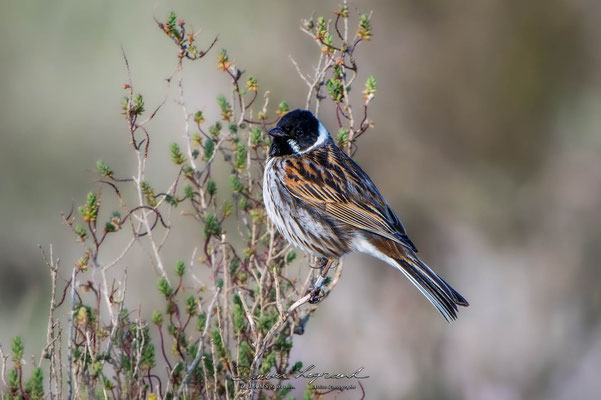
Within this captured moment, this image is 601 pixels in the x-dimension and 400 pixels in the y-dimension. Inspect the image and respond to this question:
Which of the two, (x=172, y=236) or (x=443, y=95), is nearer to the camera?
(x=172, y=236)

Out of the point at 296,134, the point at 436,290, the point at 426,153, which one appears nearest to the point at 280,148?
the point at 296,134

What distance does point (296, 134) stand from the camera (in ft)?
18.6

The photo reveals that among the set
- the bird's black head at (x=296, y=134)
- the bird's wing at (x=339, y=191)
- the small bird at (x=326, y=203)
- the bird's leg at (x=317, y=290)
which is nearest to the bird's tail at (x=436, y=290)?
the small bird at (x=326, y=203)

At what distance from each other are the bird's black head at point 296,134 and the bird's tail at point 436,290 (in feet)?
3.41

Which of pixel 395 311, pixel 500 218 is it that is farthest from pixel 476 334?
pixel 500 218

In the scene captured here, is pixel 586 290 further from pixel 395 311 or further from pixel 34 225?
pixel 34 225

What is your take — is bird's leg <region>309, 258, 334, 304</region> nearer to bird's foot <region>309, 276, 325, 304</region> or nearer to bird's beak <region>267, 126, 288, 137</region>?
bird's foot <region>309, 276, 325, 304</region>

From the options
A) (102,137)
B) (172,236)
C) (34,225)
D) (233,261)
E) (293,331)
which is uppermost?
(102,137)

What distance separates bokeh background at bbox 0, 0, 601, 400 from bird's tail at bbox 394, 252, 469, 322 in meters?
2.73

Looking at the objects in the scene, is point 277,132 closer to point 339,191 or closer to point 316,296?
point 339,191

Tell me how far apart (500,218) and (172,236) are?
3.76m

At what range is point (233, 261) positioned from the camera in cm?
524

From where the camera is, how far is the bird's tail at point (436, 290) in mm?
5121

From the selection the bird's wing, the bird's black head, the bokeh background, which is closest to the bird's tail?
the bird's wing
